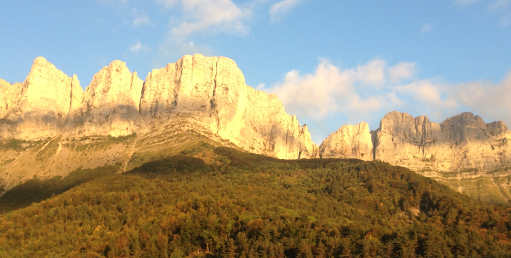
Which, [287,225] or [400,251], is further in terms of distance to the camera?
[287,225]

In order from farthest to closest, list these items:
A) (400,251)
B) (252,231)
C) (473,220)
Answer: (473,220) → (252,231) → (400,251)

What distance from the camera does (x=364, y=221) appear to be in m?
194

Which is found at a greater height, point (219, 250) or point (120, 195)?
point (120, 195)


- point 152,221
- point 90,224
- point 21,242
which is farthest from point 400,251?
point 21,242

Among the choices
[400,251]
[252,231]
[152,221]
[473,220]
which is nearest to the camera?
[400,251]

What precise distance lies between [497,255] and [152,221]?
111 m

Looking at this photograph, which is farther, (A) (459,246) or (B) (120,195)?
(B) (120,195)

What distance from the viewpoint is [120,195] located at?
650ft

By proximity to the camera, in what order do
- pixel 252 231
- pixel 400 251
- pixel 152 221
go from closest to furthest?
pixel 400 251 → pixel 252 231 → pixel 152 221

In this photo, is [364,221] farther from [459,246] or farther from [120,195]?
[120,195]

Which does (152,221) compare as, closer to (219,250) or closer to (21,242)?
(219,250)

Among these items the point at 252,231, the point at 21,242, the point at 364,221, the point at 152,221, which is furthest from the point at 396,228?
the point at 21,242

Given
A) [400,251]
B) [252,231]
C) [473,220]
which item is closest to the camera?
[400,251]

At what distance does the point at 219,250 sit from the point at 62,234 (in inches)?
2129
